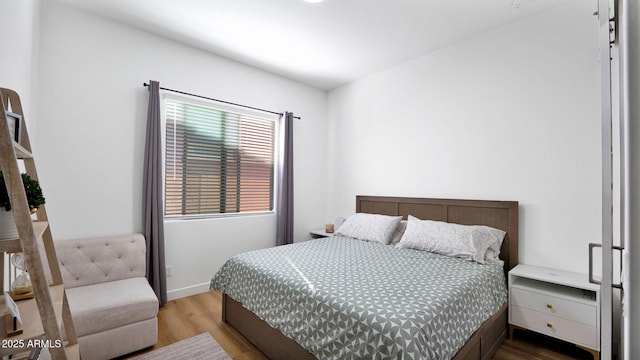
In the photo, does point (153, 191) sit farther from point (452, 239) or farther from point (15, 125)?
point (452, 239)

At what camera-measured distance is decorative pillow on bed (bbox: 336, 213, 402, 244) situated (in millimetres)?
3107

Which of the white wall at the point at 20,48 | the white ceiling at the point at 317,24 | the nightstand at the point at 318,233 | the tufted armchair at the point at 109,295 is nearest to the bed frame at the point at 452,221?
the nightstand at the point at 318,233

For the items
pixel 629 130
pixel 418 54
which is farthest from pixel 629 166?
pixel 418 54

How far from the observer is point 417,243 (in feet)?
8.94

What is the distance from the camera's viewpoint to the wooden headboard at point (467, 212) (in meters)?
2.61

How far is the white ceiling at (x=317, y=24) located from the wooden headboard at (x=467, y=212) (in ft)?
5.57

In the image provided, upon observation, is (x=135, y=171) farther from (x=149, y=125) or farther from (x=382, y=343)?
(x=382, y=343)

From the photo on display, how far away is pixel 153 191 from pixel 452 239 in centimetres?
285

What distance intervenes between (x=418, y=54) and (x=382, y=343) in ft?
10.1

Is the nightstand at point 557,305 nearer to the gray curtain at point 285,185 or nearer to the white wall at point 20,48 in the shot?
the gray curtain at point 285,185

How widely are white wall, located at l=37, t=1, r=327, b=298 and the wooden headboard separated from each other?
1865 millimetres

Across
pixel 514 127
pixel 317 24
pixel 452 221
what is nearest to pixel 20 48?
pixel 317 24

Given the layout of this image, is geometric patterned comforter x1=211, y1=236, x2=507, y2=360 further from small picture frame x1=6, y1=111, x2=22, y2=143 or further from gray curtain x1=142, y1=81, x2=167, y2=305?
small picture frame x1=6, y1=111, x2=22, y2=143

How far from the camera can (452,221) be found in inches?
118
